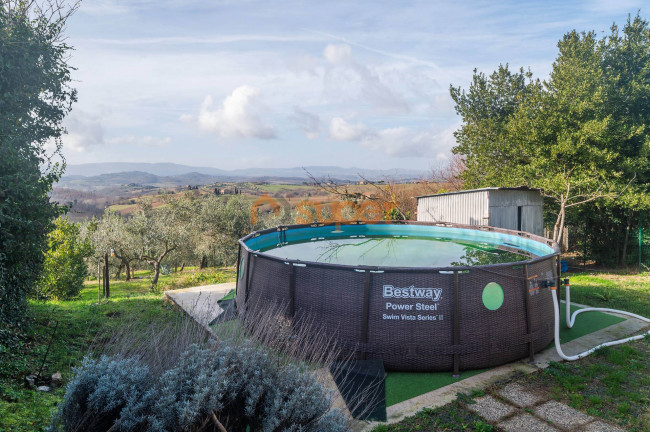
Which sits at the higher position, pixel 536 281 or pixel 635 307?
pixel 536 281

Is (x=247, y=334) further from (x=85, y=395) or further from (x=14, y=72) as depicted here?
(x=14, y=72)

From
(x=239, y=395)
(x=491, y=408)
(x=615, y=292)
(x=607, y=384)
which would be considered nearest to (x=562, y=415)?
(x=491, y=408)

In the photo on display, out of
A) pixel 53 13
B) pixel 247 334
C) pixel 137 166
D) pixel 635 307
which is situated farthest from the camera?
pixel 137 166

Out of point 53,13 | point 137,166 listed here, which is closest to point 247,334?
point 53,13

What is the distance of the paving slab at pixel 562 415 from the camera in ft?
15.3

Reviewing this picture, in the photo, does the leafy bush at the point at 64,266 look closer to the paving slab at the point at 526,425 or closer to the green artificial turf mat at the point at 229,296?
the green artificial turf mat at the point at 229,296

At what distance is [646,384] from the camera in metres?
5.64

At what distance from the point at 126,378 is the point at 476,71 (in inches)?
901

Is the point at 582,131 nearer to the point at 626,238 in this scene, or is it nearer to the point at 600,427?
the point at 626,238

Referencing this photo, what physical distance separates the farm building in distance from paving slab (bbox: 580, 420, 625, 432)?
10.5m

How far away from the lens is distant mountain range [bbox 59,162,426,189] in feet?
70.1

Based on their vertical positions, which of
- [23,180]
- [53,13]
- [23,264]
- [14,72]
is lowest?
[23,264]

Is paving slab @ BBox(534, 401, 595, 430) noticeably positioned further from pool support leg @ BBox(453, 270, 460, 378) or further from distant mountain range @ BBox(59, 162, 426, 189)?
distant mountain range @ BBox(59, 162, 426, 189)

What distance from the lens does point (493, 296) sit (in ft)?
19.6
